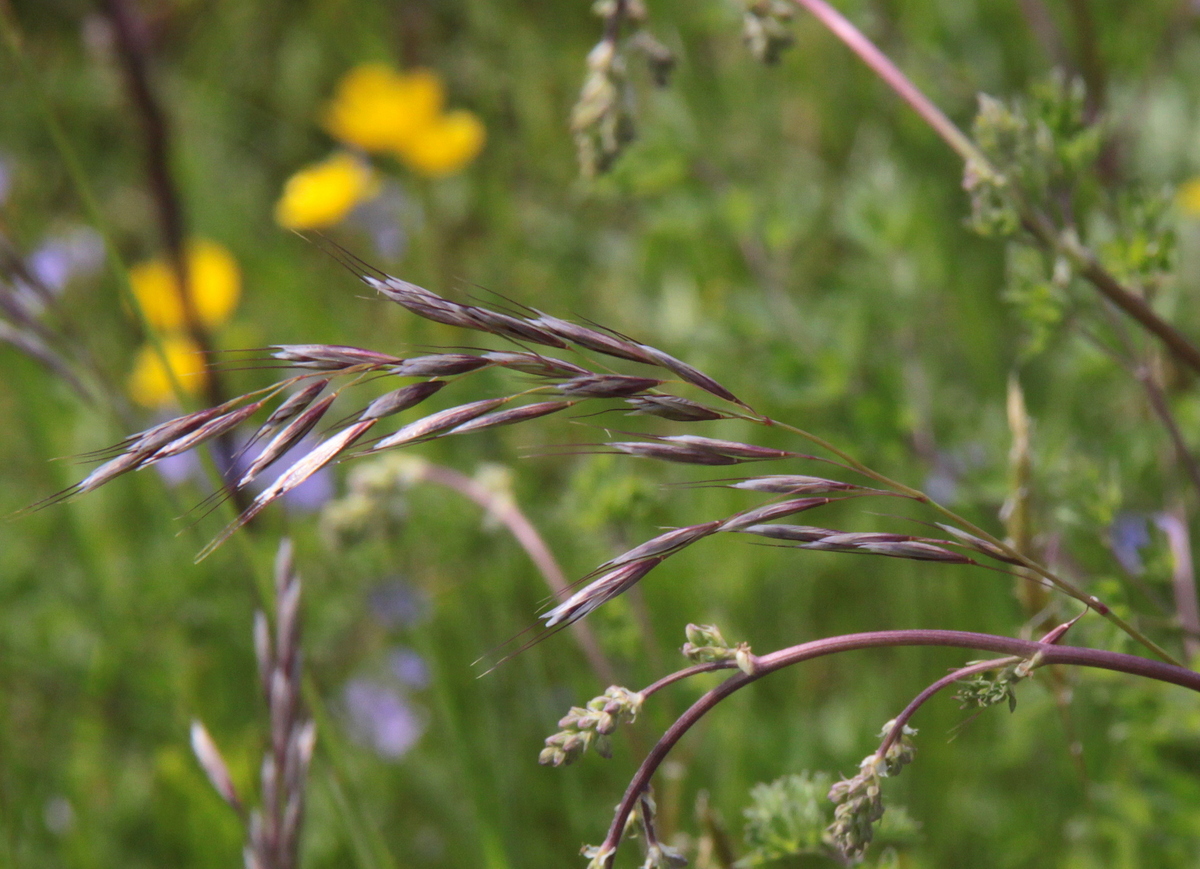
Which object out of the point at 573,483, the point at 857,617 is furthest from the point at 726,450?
the point at 857,617

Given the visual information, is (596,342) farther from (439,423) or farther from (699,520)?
(699,520)

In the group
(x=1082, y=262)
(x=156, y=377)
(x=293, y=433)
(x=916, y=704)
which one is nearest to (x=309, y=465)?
(x=293, y=433)

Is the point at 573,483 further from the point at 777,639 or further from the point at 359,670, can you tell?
the point at 359,670

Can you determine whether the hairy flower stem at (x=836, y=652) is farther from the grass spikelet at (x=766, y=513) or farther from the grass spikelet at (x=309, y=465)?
the grass spikelet at (x=309, y=465)

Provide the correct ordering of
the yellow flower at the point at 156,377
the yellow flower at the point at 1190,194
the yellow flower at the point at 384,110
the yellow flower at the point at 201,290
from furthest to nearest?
the yellow flower at the point at 384,110
the yellow flower at the point at 201,290
the yellow flower at the point at 156,377
the yellow flower at the point at 1190,194

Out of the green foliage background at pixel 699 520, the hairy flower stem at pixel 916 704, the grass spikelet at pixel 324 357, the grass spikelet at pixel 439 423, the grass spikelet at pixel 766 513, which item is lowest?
the green foliage background at pixel 699 520

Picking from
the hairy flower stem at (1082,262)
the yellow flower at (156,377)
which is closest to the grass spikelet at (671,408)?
the hairy flower stem at (1082,262)
